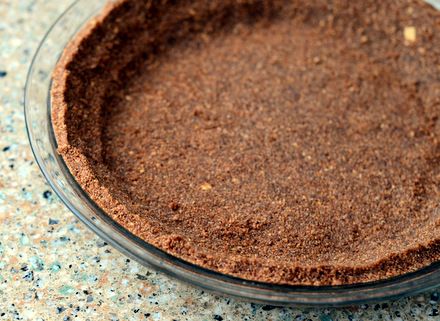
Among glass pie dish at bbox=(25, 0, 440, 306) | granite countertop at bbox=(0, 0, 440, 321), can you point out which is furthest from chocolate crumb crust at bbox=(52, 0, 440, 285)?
granite countertop at bbox=(0, 0, 440, 321)

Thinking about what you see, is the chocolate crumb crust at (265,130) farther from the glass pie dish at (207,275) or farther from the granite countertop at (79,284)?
the granite countertop at (79,284)

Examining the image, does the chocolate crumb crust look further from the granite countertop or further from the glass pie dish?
the granite countertop

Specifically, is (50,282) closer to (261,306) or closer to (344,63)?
(261,306)

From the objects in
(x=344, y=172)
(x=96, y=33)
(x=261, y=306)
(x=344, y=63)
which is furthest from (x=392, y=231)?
(x=96, y=33)

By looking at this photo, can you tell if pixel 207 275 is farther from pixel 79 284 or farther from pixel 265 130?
pixel 265 130

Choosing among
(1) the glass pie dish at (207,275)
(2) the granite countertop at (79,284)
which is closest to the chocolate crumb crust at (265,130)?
(1) the glass pie dish at (207,275)

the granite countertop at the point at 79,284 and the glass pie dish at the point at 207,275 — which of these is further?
the granite countertop at the point at 79,284

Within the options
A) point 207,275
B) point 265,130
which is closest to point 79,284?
point 207,275
